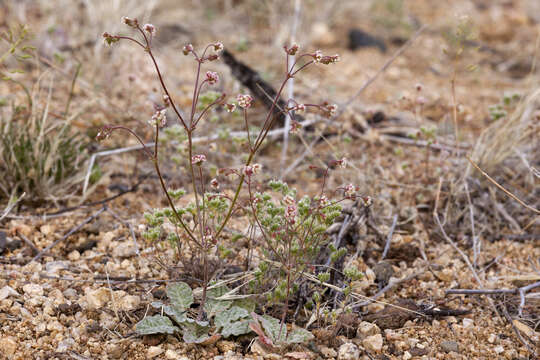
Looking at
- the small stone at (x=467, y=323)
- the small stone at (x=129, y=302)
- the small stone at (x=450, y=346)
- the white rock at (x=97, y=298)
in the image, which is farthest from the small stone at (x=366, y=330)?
the white rock at (x=97, y=298)

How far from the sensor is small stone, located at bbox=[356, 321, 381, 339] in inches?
82.2

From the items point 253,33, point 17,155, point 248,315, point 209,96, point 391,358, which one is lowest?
point 391,358

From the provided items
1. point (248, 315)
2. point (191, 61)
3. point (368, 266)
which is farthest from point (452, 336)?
point (191, 61)

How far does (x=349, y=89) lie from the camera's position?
4941 mm

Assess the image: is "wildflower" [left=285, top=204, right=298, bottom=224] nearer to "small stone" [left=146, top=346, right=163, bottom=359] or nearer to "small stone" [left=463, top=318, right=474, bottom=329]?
"small stone" [left=146, top=346, right=163, bottom=359]

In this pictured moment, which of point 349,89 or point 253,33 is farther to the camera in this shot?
point 253,33

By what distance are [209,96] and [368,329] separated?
1.57 meters

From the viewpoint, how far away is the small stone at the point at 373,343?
201 centimetres

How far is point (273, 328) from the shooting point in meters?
1.96

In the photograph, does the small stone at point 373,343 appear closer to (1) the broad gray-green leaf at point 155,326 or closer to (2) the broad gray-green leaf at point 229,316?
(2) the broad gray-green leaf at point 229,316

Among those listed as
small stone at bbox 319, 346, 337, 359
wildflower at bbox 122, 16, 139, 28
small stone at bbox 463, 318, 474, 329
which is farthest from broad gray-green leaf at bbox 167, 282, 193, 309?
small stone at bbox 463, 318, 474, 329

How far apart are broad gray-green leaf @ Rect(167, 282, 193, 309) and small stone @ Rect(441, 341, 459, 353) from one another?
102cm

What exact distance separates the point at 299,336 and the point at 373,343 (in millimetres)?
306

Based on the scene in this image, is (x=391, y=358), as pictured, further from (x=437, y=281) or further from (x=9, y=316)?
(x=9, y=316)
